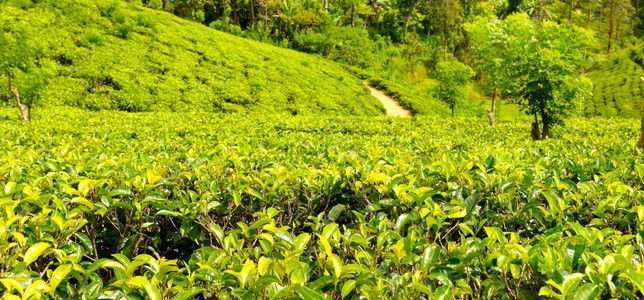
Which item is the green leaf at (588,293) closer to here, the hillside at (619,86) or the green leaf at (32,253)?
the green leaf at (32,253)

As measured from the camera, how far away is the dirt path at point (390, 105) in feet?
99.1

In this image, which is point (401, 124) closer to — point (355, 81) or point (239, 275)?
point (239, 275)

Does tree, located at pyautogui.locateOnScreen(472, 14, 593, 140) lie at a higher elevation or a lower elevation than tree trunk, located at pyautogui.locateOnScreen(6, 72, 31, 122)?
higher

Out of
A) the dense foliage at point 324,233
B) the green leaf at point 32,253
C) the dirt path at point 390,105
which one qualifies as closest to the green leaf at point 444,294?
the dense foliage at point 324,233

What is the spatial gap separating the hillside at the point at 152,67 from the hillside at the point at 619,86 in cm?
2511

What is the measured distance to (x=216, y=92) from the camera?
2150cm

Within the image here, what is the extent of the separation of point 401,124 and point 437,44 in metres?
49.0

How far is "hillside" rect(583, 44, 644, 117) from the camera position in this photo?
1428 inches

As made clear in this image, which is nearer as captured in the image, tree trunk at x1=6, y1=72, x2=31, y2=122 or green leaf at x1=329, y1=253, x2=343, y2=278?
green leaf at x1=329, y1=253, x2=343, y2=278

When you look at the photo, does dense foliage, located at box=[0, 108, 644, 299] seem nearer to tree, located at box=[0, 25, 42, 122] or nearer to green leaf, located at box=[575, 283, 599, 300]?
green leaf, located at box=[575, 283, 599, 300]

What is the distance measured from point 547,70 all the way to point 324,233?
9.55 m

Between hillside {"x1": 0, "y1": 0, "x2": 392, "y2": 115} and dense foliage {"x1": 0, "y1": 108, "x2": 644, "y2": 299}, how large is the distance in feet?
51.7

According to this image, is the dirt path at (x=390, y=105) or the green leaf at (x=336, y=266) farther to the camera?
the dirt path at (x=390, y=105)

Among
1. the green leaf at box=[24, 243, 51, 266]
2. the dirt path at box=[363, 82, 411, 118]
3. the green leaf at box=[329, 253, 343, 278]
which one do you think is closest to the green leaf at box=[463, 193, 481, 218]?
the green leaf at box=[329, 253, 343, 278]
